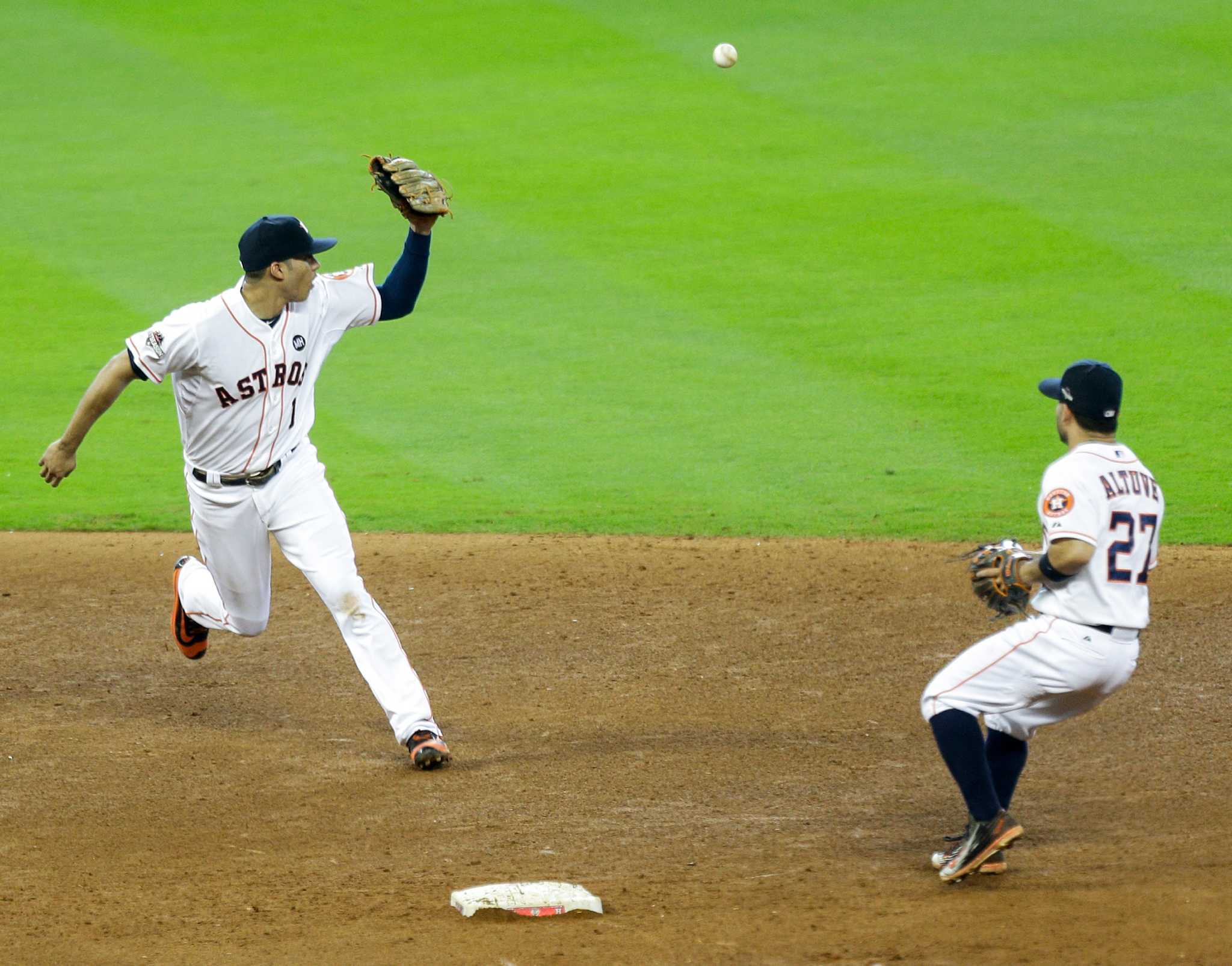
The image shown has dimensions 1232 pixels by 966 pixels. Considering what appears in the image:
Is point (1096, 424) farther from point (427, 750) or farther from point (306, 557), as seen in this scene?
point (306, 557)

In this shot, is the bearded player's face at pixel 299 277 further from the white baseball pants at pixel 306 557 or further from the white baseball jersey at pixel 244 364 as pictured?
the white baseball pants at pixel 306 557

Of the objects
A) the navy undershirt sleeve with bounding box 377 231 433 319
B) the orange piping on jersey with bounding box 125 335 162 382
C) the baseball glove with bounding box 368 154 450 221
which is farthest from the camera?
the navy undershirt sleeve with bounding box 377 231 433 319

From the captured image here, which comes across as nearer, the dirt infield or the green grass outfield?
the dirt infield

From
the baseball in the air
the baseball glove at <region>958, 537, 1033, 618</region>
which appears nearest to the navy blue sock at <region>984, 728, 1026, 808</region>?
the baseball glove at <region>958, 537, 1033, 618</region>

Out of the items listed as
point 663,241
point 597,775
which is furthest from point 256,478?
point 663,241

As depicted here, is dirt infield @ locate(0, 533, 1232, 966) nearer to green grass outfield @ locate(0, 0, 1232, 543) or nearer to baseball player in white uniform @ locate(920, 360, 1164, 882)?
baseball player in white uniform @ locate(920, 360, 1164, 882)

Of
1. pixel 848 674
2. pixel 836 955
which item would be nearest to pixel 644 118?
pixel 848 674
